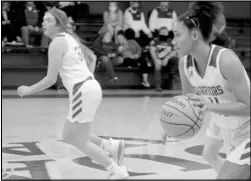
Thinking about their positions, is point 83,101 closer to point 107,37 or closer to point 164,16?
point 107,37

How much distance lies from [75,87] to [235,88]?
182 centimetres

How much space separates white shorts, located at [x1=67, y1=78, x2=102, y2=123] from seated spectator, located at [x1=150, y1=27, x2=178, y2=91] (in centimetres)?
848

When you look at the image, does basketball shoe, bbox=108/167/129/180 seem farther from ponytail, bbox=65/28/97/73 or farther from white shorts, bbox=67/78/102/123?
ponytail, bbox=65/28/97/73

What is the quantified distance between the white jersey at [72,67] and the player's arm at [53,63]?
55 millimetres

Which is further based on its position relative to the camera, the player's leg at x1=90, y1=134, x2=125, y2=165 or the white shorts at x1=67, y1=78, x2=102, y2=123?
the player's leg at x1=90, y1=134, x2=125, y2=165

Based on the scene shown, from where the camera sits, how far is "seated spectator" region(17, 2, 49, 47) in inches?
492

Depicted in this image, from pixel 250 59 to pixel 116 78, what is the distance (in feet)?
14.2

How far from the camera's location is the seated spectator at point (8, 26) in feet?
40.9

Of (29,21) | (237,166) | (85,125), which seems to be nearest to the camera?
(237,166)

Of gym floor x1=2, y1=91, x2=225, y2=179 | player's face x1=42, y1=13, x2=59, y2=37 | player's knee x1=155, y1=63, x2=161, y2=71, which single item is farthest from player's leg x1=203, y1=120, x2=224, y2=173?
player's knee x1=155, y1=63, x2=161, y2=71

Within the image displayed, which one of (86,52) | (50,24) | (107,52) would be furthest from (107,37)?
(50,24)

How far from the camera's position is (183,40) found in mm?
2902

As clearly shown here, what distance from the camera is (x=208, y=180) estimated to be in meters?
4.13

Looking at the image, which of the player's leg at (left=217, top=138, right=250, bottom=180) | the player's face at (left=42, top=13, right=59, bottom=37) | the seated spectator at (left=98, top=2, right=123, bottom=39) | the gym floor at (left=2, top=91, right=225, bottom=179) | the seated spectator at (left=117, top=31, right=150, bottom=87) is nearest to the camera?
the player's leg at (left=217, top=138, right=250, bottom=180)
